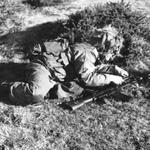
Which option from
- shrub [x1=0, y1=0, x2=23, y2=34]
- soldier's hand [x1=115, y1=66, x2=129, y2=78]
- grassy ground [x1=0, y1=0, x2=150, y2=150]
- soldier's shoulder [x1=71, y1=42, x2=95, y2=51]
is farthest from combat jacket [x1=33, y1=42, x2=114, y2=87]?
shrub [x1=0, y1=0, x2=23, y2=34]

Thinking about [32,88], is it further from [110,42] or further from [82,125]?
[110,42]

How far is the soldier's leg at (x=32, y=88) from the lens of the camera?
552 centimetres

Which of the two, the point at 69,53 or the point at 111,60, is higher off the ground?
the point at 69,53

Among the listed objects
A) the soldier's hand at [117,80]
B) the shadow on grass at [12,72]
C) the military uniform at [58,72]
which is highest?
the military uniform at [58,72]

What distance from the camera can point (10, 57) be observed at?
695 cm

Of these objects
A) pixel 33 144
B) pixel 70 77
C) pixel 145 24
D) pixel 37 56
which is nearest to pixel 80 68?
pixel 70 77

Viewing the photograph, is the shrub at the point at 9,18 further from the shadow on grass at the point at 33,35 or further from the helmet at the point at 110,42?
the helmet at the point at 110,42

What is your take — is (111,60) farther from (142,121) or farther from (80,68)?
(142,121)

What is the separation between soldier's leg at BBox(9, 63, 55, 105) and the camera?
18.1 ft

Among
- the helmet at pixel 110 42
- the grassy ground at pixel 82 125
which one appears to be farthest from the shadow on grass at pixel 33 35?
the grassy ground at pixel 82 125

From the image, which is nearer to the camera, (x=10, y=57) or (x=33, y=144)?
(x=33, y=144)

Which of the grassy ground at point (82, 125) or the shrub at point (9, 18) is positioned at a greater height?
the shrub at point (9, 18)

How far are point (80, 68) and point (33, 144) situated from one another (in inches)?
76.1

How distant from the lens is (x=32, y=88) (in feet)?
18.0
